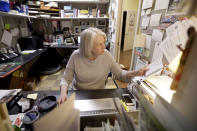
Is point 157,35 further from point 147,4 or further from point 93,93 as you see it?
point 93,93

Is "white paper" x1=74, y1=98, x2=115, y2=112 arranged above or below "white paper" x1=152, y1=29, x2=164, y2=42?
below

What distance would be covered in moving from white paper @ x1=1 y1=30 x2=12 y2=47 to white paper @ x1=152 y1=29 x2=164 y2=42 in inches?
100

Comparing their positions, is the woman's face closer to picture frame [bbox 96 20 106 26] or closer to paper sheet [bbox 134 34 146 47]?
paper sheet [bbox 134 34 146 47]

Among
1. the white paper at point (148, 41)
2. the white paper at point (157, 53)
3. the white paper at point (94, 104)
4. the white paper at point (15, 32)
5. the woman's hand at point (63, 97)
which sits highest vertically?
the white paper at point (15, 32)

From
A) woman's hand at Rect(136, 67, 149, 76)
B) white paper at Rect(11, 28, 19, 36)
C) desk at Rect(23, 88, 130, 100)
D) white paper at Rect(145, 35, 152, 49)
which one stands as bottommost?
desk at Rect(23, 88, 130, 100)

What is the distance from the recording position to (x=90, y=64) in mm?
1169

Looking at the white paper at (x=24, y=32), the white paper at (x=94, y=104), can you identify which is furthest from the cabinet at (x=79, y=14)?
the white paper at (x=94, y=104)

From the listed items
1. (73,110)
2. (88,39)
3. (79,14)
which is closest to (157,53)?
(88,39)

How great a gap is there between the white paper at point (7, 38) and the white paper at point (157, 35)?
8.36 feet

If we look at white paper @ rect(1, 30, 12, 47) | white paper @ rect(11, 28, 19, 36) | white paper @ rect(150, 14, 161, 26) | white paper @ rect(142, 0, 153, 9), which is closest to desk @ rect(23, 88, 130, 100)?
white paper @ rect(150, 14, 161, 26)

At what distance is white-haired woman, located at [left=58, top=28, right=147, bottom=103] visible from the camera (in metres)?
1.05

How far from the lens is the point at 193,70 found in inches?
7.9

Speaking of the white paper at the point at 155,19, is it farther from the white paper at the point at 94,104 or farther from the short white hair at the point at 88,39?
the white paper at the point at 94,104

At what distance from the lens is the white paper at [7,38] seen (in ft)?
6.59
